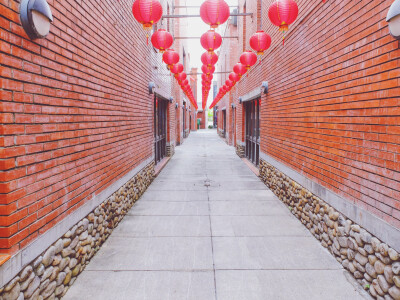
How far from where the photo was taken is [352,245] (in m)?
3.10

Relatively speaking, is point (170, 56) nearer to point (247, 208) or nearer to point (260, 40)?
point (260, 40)

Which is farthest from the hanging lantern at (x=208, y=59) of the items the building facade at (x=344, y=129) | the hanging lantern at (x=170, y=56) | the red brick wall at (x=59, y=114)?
the red brick wall at (x=59, y=114)

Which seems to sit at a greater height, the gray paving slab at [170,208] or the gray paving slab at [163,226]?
the gray paving slab at [170,208]

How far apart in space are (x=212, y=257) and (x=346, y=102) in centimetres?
250

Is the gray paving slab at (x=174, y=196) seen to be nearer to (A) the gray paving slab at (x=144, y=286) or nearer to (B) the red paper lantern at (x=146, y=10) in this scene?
(A) the gray paving slab at (x=144, y=286)

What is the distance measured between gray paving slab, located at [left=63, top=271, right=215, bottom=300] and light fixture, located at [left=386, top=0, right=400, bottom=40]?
9.43ft

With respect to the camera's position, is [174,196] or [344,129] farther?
[174,196]

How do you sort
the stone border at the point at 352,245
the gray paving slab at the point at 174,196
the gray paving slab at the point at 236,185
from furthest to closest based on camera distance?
the gray paving slab at the point at 236,185 < the gray paving slab at the point at 174,196 < the stone border at the point at 352,245

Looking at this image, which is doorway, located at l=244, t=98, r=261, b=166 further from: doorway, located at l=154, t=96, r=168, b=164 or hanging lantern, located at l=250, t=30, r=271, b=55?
hanging lantern, located at l=250, t=30, r=271, b=55

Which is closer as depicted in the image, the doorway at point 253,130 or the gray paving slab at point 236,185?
the gray paving slab at point 236,185

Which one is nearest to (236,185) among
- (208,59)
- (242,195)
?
(242,195)

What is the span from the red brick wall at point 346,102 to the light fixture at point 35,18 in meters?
3.05

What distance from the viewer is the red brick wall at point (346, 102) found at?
260 cm

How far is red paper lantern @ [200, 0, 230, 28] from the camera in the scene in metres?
4.10
